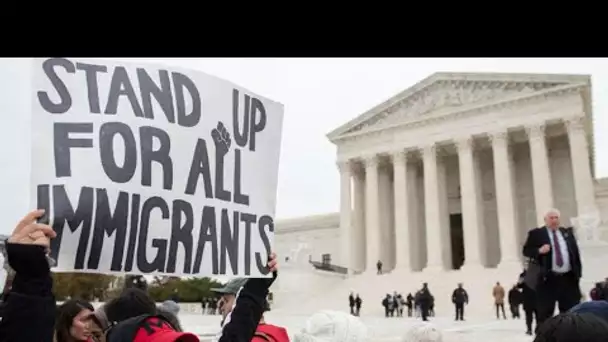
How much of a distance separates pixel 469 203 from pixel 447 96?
6798mm

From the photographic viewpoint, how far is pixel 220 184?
3158 mm

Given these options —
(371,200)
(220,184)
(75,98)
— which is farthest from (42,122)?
(371,200)

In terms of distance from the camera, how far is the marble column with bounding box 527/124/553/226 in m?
34.0

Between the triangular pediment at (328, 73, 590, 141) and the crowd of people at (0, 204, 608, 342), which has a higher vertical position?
the triangular pediment at (328, 73, 590, 141)

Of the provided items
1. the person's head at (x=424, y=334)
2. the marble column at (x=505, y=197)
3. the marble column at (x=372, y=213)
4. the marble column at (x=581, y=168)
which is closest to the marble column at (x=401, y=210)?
the marble column at (x=372, y=213)

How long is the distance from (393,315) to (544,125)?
46.2 ft

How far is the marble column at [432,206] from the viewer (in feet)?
121

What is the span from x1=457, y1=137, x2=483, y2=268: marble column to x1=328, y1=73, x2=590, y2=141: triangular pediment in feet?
9.00

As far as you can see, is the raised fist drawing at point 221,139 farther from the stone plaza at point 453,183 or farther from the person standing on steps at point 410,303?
the stone plaza at point 453,183

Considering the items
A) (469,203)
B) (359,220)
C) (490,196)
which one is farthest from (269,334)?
(359,220)

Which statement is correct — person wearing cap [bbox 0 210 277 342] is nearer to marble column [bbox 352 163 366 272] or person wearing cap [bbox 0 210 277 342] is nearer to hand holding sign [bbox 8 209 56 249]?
hand holding sign [bbox 8 209 56 249]

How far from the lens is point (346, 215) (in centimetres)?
4197

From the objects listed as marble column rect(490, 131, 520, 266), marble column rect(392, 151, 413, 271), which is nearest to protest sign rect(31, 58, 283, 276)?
marble column rect(490, 131, 520, 266)
